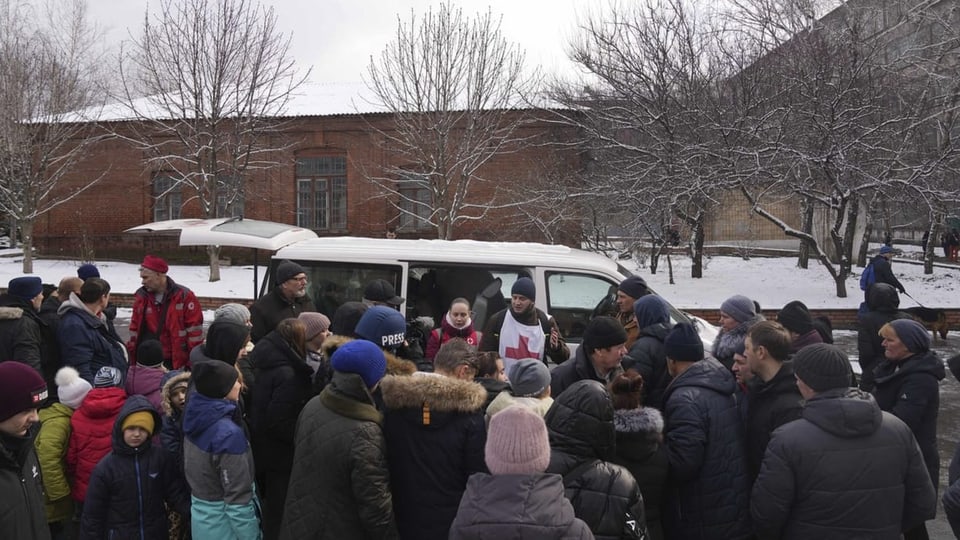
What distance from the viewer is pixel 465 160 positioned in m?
20.4

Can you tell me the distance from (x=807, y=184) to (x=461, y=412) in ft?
53.8

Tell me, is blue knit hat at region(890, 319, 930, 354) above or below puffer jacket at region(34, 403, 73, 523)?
above

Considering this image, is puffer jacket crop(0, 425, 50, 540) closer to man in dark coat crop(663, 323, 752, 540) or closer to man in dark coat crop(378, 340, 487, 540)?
man in dark coat crop(378, 340, 487, 540)

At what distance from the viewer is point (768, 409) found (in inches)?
145

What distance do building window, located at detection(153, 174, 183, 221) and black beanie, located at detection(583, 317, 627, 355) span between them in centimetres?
2556

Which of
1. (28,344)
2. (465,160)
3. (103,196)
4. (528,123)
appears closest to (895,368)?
(28,344)

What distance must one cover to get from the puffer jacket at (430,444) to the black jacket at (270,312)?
2.77 metres

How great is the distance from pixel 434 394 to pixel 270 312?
3035 mm

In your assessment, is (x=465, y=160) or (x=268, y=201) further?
(x=268, y=201)

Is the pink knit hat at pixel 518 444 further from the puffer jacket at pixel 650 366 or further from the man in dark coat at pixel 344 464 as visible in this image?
the puffer jacket at pixel 650 366

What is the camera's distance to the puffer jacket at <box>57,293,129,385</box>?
530 cm

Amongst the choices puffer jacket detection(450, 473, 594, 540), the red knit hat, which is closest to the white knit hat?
the red knit hat

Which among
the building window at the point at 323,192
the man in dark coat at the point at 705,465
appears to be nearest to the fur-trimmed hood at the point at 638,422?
the man in dark coat at the point at 705,465

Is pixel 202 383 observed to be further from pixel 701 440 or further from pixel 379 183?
pixel 379 183
